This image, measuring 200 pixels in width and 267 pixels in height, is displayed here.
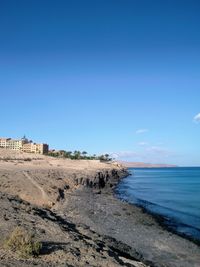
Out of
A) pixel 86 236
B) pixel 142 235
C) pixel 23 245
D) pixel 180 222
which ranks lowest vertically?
pixel 180 222

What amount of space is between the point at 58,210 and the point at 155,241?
7.48 metres

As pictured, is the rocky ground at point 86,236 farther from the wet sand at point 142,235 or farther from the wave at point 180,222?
the wave at point 180,222

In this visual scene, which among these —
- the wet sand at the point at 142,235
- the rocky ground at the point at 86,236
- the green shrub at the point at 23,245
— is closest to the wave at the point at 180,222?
the wet sand at the point at 142,235

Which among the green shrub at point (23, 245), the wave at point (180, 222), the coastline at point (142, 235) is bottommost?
the wave at point (180, 222)

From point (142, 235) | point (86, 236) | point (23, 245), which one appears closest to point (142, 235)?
point (142, 235)

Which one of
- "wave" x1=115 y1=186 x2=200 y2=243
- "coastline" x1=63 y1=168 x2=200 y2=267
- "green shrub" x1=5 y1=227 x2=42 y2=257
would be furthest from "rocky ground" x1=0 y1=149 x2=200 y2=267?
"wave" x1=115 y1=186 x2=200 y2=243

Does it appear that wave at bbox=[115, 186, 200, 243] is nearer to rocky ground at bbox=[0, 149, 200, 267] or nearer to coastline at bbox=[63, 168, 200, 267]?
coastline at bbox=[63, 168, 200, 267]

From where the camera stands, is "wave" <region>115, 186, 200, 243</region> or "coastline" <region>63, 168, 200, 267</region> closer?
"coastline" <region>63, 168, 200, 267</region>

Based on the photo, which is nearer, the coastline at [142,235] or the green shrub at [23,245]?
the green shrub at [23,245]

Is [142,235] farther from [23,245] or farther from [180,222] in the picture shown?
[23,245]

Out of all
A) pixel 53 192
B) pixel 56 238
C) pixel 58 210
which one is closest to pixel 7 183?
pixel 53 192

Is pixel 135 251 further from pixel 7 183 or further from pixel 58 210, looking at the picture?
pixel 7 183

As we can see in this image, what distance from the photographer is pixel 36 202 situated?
1042 inches

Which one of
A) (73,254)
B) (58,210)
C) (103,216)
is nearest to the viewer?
(73,254)
